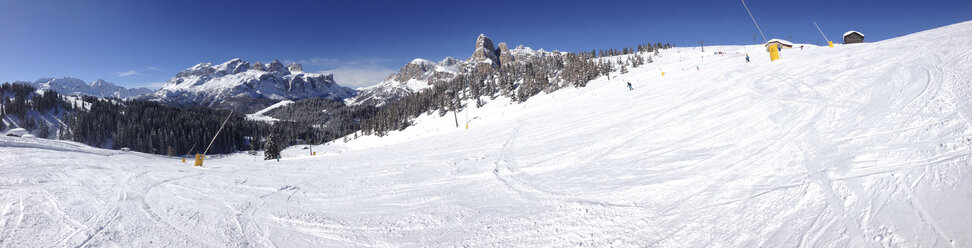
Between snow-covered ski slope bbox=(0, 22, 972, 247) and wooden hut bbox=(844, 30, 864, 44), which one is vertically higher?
wooden hut bbox=(844, 30, 864, 44)

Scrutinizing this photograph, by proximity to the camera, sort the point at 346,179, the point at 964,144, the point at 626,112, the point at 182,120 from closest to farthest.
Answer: the point at 964,144, the point at 346,179, the point at 626,112, the point at 182,120

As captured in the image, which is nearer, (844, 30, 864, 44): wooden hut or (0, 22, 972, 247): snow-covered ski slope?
(0, 22, 972, 247): snow-covered ski slope

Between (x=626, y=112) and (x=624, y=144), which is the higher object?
(x=626, y=112)

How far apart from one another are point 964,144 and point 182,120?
14822 cm

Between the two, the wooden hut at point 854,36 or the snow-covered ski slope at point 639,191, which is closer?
the snow-covered ski slope at point 639,191

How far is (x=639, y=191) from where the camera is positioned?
6.23 meters

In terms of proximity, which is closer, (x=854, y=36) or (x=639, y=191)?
(x=639, y=191)

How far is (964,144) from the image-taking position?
5.34 metres

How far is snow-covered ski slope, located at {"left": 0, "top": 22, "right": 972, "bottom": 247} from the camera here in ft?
14.5

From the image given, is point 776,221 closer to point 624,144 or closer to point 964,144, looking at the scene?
point 964,144

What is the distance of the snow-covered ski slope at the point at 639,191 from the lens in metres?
4.41

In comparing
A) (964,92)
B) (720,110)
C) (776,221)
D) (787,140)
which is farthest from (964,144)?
(720,110)

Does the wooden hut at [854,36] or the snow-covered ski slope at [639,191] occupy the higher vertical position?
the wooden hut at [854,36]

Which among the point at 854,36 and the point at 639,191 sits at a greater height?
the point at 854,36
